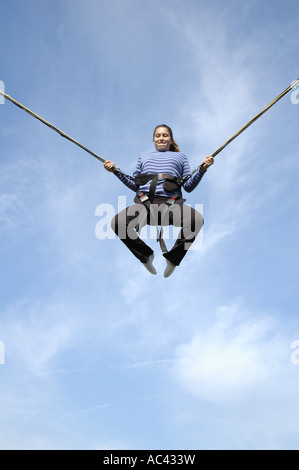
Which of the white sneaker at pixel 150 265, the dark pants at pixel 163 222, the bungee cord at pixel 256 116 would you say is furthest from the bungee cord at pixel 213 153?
A: the white sneaker at pixel 150 265

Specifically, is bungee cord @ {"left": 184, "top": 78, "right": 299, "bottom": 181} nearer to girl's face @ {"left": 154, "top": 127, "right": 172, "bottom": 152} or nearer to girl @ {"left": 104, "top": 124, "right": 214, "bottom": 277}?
girl @ {"left": 104, "top": 124, "right": 214, "bottom": 277}

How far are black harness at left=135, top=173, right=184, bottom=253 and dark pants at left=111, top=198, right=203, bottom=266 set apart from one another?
30mm

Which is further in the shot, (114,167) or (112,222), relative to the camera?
(114,167)

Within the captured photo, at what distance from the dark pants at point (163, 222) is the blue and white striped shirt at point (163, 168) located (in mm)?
301

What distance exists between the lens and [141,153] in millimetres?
8438

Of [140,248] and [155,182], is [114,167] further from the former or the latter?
[140,248]

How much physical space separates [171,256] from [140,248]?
570mm

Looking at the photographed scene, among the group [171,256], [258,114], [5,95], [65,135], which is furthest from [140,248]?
[5,95]

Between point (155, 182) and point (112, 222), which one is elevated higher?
point (155, 182)

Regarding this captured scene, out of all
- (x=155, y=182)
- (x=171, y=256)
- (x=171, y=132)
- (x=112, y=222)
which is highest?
(x=171, y=132)

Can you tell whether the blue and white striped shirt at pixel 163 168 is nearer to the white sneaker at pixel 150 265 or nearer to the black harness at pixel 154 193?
the black harness at pixel 154 193

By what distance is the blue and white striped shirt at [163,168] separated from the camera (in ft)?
25.9

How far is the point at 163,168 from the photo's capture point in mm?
7957

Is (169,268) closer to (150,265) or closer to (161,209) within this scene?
(150,265)
